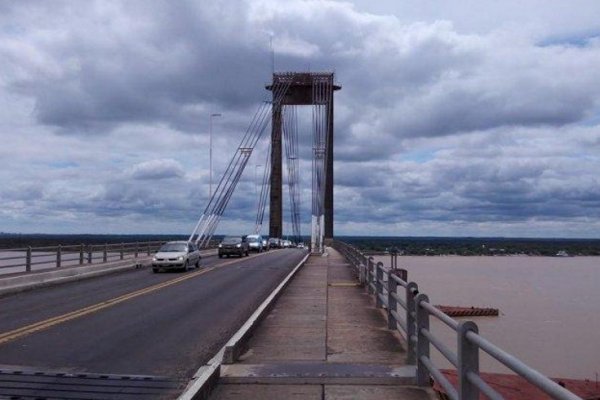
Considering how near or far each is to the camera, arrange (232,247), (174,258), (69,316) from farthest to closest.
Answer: (232,247) < (174,258) < (69,316)

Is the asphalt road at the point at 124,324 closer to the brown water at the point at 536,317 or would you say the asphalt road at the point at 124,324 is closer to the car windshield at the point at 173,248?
the brown water at the point at 536,317

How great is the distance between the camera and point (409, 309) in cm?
1050

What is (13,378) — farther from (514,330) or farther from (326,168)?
(326,168)

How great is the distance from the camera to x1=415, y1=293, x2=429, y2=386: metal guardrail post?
356 inches

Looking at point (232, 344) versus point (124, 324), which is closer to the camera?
point (232, 344)

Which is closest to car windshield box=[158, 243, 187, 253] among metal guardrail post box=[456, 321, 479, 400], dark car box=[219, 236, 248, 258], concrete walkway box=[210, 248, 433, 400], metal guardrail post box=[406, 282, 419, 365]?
dark car box=[219, 236, 248, 258]

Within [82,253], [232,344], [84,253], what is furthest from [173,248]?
[232,344]

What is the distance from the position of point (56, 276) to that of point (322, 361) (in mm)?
19290

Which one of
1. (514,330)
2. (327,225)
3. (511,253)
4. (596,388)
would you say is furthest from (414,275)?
(511,253)

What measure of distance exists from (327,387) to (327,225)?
70231 mm

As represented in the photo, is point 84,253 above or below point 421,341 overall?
above

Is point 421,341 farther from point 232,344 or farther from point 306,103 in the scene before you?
point 306,103

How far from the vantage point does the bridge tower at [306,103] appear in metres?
78.0

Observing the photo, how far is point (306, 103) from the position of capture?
84250 mm
